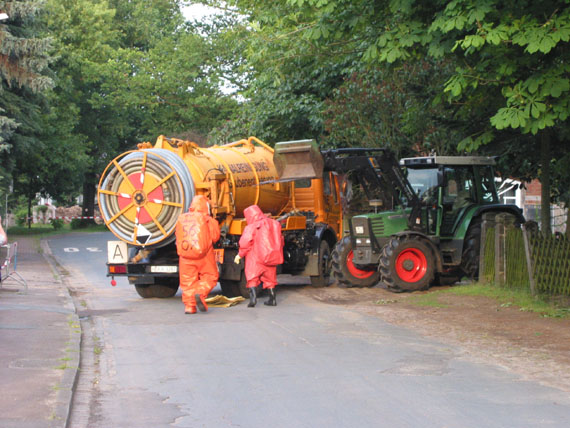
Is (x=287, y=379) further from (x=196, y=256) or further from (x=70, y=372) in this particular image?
(x=196, y=256)

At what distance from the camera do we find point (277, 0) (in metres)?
13.8

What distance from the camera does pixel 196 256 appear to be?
14.0 meters

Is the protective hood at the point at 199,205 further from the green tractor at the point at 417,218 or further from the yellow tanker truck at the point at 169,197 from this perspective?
the green tractor at the point at 417,218

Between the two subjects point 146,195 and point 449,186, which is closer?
point 146,195

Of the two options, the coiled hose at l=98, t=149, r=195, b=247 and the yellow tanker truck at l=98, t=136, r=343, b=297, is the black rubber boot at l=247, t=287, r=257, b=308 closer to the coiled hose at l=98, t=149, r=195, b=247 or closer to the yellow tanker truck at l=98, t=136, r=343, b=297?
the yellow tanker truck at l=98, t=136, r=343, b=297

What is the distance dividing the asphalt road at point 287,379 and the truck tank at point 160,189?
7.73ft

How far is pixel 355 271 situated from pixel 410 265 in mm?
1499

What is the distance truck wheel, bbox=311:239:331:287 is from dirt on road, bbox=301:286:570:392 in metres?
0.83

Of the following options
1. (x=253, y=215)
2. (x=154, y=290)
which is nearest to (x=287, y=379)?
(x=253, y=215)

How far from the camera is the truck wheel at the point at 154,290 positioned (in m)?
16.5

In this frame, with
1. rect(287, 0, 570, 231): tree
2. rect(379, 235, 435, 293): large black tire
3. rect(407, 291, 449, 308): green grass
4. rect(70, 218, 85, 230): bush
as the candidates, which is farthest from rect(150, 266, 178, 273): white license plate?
rect(70, 218, 85, 230): bush

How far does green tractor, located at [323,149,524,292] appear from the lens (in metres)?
16.8

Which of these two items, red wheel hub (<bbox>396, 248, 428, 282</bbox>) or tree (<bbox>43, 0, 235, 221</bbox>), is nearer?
red wheel hub (<bbox>396, 248, 428, 282</bbox>)

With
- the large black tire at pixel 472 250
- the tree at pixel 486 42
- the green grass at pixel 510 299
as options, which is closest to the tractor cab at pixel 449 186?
the large black tire at pixel 472 250
